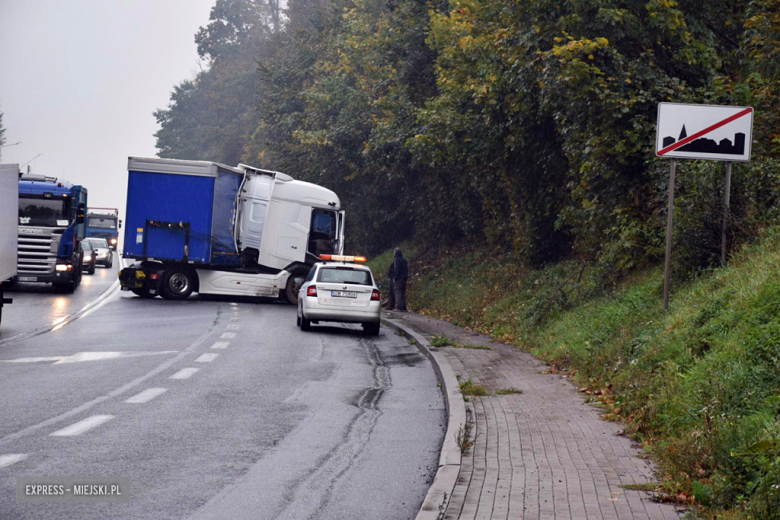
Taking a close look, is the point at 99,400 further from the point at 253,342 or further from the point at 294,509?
the point at 253,342

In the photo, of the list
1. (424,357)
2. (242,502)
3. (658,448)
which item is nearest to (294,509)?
(242,502)

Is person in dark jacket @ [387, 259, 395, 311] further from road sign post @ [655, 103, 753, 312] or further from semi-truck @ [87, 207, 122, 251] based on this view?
semi-truck @ [87, 207, 122, 251]

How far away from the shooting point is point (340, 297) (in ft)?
68.1

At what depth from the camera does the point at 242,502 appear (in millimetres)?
Result: 6262

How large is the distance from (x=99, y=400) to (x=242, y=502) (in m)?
4.67

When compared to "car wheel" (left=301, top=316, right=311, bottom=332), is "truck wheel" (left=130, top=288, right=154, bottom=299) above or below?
below

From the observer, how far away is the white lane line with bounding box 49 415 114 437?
836cm

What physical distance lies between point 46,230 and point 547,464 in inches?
976

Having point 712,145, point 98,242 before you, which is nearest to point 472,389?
point 712,145

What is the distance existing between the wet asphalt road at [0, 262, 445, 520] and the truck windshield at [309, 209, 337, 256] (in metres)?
13.0

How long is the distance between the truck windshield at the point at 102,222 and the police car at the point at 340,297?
1963 inches

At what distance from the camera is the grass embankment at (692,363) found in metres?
6.29

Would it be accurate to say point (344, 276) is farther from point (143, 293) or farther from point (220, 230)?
point (143, 293)

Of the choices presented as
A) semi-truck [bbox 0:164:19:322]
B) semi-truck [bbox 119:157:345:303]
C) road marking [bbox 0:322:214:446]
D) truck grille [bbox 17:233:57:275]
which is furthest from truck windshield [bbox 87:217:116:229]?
road marking [bbox 0:322:214:446]
